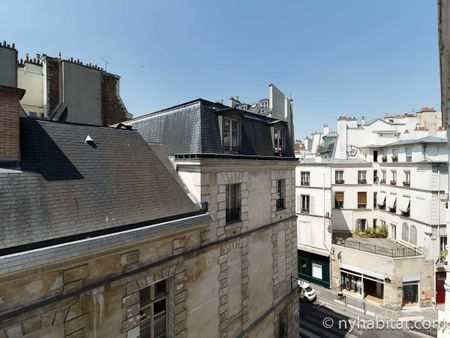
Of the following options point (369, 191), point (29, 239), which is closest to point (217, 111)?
point (29, 239)

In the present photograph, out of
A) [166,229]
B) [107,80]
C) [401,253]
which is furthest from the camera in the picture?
[401,253]

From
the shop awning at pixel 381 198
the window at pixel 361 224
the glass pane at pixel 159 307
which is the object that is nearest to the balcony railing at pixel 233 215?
the glass pane at pixel 159 307

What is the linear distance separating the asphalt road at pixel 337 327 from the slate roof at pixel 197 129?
1245 centimetres

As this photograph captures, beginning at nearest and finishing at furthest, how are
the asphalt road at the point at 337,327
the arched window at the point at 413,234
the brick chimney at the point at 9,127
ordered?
the brick chimney at the point at 9,127 → the asphalt road at the point at 337,327 → the arched window at the point at 413,234

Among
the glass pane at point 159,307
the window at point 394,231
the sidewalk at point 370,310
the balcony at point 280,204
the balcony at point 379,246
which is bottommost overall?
the sidewalk at point 370,310

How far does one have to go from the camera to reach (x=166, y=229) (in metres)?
6.57

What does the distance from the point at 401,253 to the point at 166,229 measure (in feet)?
65.7

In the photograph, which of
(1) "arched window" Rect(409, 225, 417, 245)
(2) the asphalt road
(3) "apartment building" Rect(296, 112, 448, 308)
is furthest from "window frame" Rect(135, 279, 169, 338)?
(1) "arched window" Rect(409, 225, 417, 245)

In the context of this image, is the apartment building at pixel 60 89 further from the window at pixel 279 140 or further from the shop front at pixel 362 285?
the shop front at pixel 362 285

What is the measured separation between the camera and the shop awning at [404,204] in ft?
67.2

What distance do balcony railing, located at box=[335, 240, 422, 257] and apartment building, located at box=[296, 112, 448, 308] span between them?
62 millimetres

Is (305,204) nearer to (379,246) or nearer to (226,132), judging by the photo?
(379,246)

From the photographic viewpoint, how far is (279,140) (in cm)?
1252

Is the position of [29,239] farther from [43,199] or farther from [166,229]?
[166,229]
